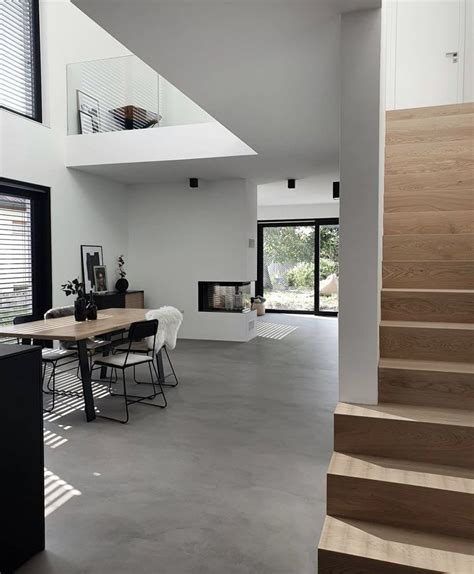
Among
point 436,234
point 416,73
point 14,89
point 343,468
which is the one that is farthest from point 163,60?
point 14,89

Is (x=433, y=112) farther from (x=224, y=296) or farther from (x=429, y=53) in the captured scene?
(x=224, y=296)

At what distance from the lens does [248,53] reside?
121 inches

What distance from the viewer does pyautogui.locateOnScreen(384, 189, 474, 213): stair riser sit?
147 inches

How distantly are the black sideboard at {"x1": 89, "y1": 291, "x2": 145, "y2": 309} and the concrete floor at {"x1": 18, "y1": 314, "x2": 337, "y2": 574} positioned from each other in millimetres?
2695

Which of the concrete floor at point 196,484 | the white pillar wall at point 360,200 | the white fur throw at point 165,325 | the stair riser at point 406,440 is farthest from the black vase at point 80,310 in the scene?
the stair riser at point 406,440

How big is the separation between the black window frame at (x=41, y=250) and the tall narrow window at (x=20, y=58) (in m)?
1.10

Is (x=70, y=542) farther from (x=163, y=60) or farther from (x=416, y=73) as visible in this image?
(x=416, y=73)

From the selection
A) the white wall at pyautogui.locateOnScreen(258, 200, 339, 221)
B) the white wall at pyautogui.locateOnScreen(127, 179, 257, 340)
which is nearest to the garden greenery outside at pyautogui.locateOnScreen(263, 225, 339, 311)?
the white wall at pyautogui.locateOnScreen(258, 200, 339, 221)

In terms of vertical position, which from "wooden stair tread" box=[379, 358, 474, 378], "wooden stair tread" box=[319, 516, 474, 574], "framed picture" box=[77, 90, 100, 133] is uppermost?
"framed picture" box=[77, 90, 100, 133]

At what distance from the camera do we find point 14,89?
621 centimetres

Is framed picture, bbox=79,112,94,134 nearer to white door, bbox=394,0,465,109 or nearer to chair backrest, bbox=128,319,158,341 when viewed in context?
chair backrest, bbox=128,319,158,341

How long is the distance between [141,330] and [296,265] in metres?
8.35

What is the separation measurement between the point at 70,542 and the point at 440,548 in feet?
5.65

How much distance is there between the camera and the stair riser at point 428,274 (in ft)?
10.8
